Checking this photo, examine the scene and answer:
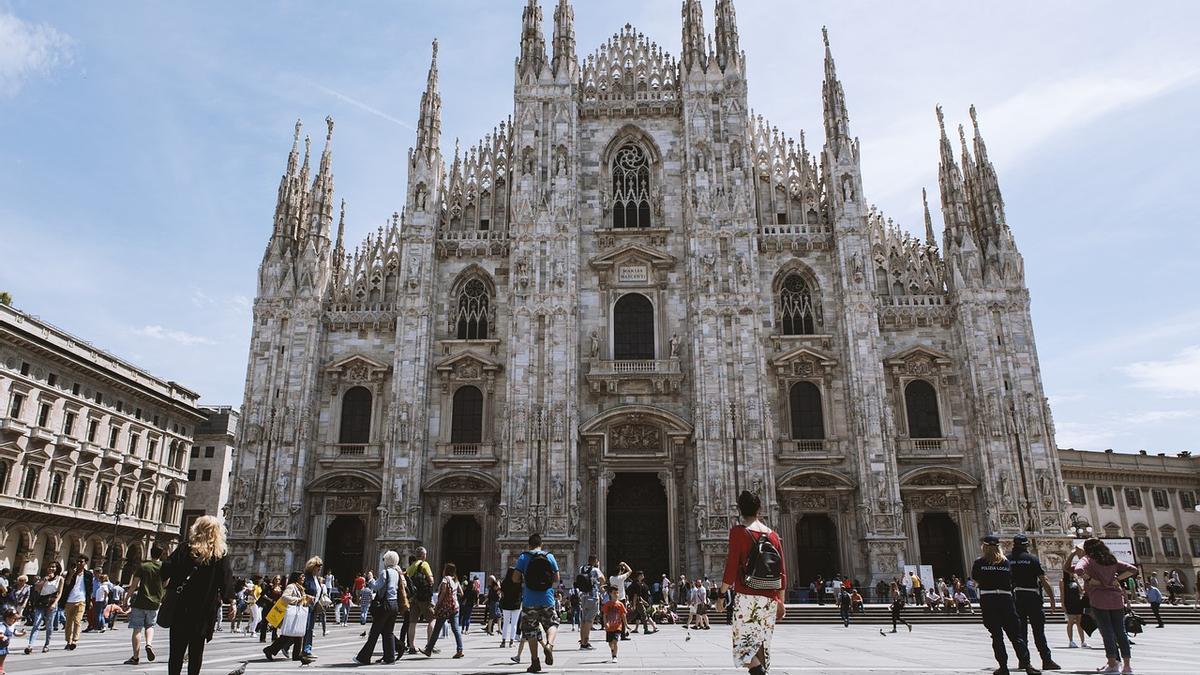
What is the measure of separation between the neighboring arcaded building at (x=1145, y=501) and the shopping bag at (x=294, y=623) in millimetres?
51347

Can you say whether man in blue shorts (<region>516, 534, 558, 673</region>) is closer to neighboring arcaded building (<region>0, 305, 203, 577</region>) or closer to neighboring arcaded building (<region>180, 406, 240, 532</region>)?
neighboring arcaded building (<region>0, 305, 203, 577</region>)

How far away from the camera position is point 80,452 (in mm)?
40312

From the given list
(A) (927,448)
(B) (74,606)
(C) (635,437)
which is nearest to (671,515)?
(C) (635,437)

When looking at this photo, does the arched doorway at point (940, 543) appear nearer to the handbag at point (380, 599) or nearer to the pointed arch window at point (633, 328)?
the pointed arch window at point (633, 328)

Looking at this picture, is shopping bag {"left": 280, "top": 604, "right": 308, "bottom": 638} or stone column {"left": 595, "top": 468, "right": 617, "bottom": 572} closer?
shopping bag {"left": 280, "top": 604, "right": 308, "bottom": 638}

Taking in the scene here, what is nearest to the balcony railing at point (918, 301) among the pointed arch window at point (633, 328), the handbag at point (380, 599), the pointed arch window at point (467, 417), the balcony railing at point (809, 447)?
the balcony railing at point (809, 447)

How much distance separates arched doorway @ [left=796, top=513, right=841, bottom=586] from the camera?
30516mm

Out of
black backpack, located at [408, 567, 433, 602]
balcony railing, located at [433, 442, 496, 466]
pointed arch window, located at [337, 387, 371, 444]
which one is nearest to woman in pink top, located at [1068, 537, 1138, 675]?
black backpack, located at [408, 567, 433, 602]

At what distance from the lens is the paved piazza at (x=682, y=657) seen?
991 centimetres

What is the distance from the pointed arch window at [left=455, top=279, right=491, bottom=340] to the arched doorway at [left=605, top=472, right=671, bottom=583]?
27.5 feet

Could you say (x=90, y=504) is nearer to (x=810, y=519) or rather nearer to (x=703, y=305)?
(x=703, y=305)

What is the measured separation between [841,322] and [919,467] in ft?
20.5

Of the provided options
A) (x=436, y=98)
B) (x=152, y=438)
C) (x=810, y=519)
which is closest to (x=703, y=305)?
(x=810, y=519)

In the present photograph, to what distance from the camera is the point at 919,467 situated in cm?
3073
